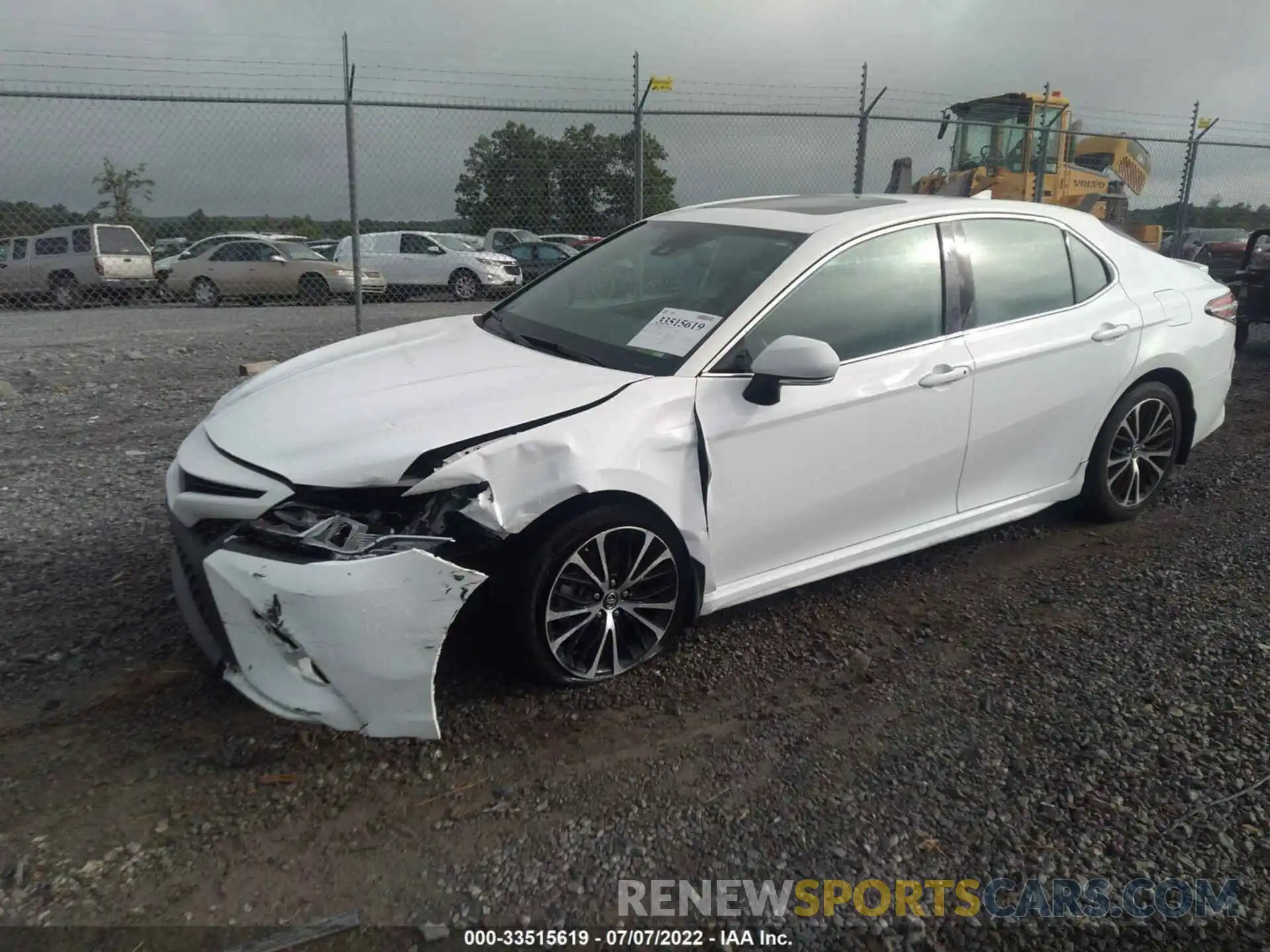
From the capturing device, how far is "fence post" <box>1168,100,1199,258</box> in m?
11.6

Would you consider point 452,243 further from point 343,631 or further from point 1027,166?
point 343,631

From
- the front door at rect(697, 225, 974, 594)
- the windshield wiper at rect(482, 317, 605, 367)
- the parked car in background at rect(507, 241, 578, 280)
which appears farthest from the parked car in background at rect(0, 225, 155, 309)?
the front door at rect(697, 225, 974, 594)

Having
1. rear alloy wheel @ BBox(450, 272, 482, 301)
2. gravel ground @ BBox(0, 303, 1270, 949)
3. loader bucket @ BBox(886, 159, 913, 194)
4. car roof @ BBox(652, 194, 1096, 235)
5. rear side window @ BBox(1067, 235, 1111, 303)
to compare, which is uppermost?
loader bucket @ BBox(886, 159, 913, 194)

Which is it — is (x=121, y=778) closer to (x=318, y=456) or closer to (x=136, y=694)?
(x=136, y=694)

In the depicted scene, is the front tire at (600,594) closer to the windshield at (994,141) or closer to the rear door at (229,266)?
the windshield at (994,141)

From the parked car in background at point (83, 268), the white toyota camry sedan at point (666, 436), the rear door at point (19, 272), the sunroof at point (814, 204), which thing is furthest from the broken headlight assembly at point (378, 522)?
the parked car in background at point (83, 268)

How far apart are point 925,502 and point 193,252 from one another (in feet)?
59.6

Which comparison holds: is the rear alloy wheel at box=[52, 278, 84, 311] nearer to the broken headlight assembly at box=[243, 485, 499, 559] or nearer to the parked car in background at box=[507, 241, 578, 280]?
the parked car in background at box=[507, 241, 578, 280]

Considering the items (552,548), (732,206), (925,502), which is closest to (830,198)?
→ (732,206)

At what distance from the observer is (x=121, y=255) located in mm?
16875

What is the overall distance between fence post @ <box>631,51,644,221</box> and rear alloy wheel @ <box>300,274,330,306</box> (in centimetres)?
1058

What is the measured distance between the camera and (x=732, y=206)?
4.20 metres

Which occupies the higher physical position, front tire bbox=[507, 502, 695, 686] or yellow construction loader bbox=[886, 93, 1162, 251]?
yellow construction loader bbox=[886, 93, 1162, 251]

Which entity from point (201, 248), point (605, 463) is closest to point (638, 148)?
point (605, 463)
